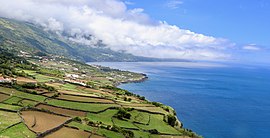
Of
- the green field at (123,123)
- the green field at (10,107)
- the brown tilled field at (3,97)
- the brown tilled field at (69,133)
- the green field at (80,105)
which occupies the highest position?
the brown tilled field at (3,97)

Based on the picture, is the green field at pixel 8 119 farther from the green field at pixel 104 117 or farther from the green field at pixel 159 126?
the green field at pixel 159 126

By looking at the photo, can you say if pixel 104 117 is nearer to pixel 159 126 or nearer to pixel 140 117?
pixel 140 117

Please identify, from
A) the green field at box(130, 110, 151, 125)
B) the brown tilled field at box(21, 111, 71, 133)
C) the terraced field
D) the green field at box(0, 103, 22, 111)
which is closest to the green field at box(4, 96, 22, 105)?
the terraced field

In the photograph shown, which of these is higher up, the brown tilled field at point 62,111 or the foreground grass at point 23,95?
the foreground grass at point 23,95

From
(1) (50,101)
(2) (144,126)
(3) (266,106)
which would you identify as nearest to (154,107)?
(2) (144,126)

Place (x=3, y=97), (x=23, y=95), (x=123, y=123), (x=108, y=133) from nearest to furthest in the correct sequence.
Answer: (x=108, y=133) < (x=123, y=123) < (x=3, y=97) < (x=23, y=95)

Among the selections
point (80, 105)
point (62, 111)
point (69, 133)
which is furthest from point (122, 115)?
point (69, 133)

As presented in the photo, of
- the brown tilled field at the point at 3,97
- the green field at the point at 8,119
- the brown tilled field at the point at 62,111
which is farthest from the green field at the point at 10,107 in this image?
the brown tilled field at the point at 3,97
